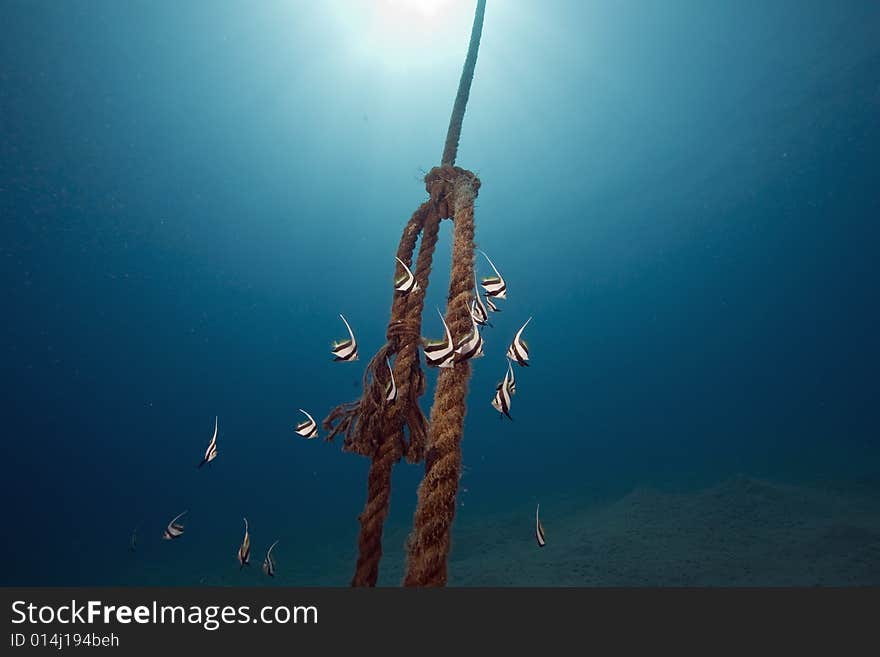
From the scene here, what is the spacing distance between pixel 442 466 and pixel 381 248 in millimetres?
56557

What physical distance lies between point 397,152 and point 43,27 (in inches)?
1004

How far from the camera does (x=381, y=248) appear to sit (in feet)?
184

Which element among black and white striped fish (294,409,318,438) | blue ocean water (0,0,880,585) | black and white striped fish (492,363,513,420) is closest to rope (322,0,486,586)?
black and white striped fish (492,363,513,420)

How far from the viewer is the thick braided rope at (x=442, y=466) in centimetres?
115

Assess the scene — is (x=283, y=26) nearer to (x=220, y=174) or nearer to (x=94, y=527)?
(x=220, y=174)

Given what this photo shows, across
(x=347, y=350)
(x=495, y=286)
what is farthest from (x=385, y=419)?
(x=495, y=286)

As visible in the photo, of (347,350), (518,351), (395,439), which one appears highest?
(347,350)

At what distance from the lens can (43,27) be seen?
81.5 feet

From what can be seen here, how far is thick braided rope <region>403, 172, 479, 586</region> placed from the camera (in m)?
1.15

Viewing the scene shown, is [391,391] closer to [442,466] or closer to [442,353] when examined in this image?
[442,353]

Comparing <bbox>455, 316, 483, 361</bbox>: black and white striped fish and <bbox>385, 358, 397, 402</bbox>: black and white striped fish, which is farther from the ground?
<bbox>385, 358, 397, 402</bbox>: black and white striped fish

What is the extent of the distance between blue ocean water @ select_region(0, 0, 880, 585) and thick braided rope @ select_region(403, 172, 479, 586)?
12248 millimetres

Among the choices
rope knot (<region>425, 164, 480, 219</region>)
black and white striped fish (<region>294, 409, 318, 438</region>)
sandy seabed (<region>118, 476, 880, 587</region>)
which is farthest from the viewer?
sandy seabed (<region>118, 476, 880, 587</region>)

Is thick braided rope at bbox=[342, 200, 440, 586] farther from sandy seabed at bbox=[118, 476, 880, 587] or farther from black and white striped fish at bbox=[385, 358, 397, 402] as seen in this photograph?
sandy seabed at bbox=[118, 476, 880, 587]
